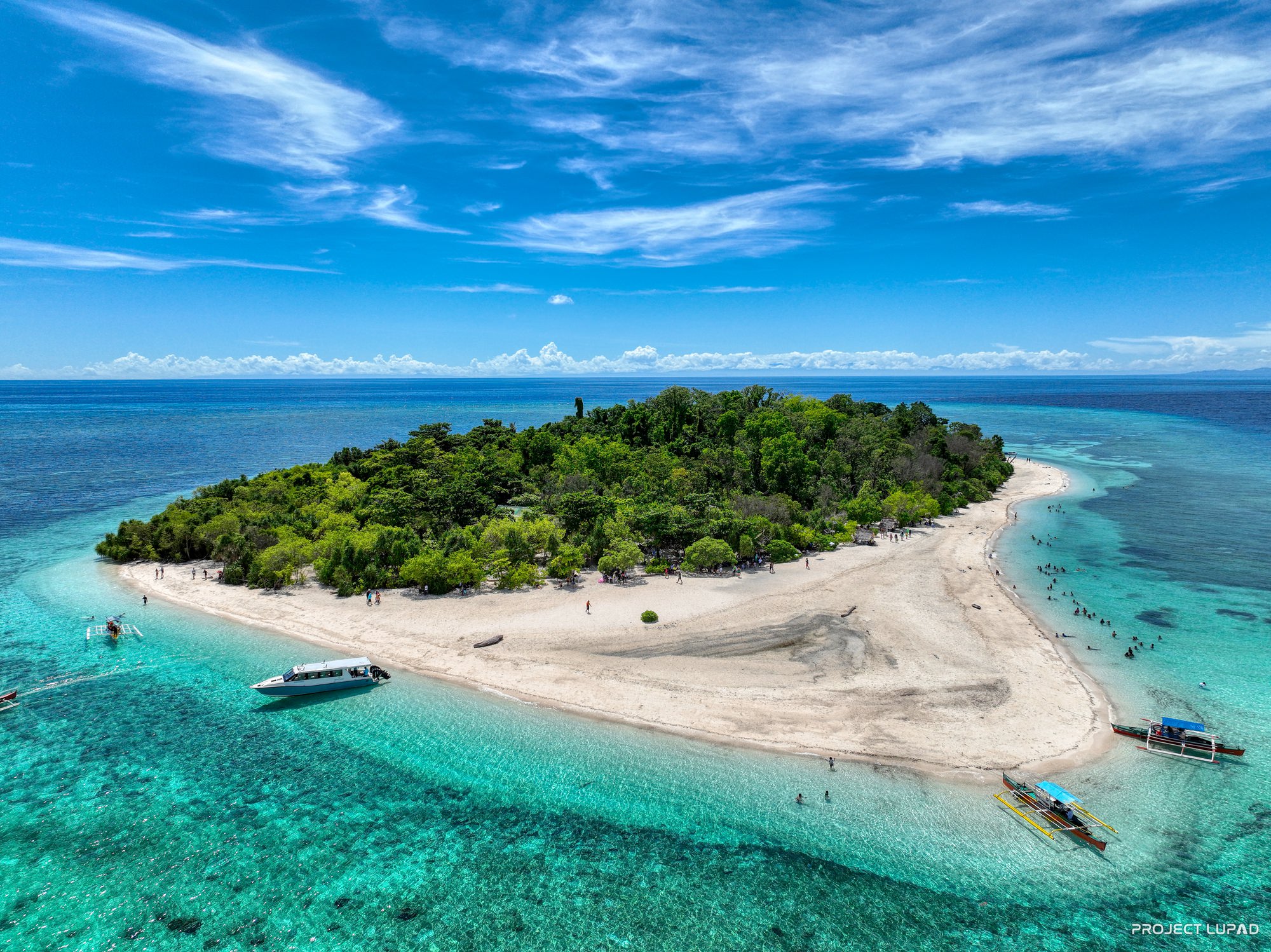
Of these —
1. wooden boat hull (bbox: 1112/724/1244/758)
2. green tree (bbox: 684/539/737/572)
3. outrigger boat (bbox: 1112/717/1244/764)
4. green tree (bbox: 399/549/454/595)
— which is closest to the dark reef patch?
outrigger boat (bbox: 1112/717/1244/764)

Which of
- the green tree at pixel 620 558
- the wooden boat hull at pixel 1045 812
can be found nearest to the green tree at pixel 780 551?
the green tree at pixel 620 558

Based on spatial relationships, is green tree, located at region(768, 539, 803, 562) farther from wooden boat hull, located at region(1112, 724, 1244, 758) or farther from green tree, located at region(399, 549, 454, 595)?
green tree, located at region(399, 549, 454, 595)

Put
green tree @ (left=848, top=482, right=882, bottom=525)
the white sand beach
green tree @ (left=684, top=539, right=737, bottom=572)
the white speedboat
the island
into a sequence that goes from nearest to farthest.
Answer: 1. the white sand beach
2. the island
3. the white speedboat
4. green tree @ (left=684, top=539, right=737, bottom=572)
5. green tree @ (left=848, top=482, right=882, bottom=525)

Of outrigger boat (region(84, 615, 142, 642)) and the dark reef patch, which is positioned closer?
outrigger boat (region(84, 615, 142, 642))

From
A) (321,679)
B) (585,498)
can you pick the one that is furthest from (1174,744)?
(321,679)

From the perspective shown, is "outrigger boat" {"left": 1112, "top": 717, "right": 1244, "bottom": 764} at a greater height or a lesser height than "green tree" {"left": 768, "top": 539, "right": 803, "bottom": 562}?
lesser

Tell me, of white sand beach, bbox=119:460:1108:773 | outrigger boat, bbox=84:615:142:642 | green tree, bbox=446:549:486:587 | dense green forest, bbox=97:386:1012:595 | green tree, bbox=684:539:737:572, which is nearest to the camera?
white sand beach, bbox=119:460:1108:773

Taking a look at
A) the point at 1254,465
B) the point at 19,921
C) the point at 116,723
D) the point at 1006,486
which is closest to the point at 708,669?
the point at 19,921

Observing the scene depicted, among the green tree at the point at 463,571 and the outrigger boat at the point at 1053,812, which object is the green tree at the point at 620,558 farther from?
the outrigger boat at the point at 1053,812

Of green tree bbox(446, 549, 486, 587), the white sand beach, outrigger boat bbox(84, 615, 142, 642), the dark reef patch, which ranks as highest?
green tree bbox(446, 549, 486, 587)
